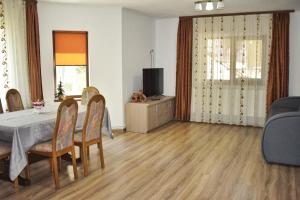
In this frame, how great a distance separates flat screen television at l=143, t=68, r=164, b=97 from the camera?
661 centimetres

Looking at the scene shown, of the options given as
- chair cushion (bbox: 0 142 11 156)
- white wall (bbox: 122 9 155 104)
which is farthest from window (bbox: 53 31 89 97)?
chair cushion (bbox: 0 142 11 156)

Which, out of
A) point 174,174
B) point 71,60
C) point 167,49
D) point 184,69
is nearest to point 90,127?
point 174,174

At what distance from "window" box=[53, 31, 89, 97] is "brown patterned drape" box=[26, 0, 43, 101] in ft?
1.36

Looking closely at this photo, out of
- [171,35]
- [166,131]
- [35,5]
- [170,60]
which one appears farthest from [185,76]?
[35,5]

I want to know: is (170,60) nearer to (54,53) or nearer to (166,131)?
(166,131)

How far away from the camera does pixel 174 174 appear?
4004 mm

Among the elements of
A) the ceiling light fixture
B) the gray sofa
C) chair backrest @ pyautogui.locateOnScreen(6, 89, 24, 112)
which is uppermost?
the ceiling light fixture

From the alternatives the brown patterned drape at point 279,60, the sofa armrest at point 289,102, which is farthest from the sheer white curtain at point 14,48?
the brown patterned drape at point 279,60

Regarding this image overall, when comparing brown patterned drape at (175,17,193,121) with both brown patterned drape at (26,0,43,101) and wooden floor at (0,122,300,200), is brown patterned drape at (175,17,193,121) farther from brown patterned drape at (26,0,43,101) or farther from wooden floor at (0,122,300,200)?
brown patterned drape at (26,0,43,101)

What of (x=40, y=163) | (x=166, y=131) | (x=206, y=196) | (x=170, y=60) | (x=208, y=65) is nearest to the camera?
(x=206, y=196)

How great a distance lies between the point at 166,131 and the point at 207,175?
2.55 m

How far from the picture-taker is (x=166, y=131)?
255 inches

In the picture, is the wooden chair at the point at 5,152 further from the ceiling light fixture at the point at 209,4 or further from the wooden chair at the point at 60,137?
the ceiling light fixture at the point at 209,4

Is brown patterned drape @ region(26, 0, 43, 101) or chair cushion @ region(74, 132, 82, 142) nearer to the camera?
chair cushion @ region(74, 132, 82, 142)
